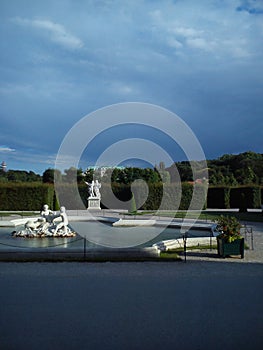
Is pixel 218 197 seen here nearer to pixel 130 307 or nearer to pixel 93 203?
pixel 93 203

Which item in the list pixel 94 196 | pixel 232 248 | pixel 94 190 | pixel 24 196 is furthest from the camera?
pixel 94 190

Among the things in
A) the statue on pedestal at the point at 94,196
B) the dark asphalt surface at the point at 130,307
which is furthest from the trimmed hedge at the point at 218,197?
the dark asphalt surface at the point at 130,307

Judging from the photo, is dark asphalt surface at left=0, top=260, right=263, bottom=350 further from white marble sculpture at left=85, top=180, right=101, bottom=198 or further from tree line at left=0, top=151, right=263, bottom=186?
tree line at left=0, top=151, right=263, bottom=186

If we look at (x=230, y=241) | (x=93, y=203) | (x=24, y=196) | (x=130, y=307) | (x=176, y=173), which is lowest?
(x=130, y=307)

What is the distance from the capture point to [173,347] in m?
3.54

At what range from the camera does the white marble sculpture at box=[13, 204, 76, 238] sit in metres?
12.7

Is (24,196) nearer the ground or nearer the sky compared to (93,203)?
nearer the sky

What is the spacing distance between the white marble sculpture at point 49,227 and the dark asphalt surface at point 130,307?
5194mm

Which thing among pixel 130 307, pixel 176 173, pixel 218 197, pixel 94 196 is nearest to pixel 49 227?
pixel 130 307

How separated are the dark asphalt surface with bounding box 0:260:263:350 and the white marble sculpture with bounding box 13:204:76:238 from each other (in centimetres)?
519

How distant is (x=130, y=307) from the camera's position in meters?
4.80

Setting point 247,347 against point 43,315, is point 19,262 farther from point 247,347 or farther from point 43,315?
point 247,347

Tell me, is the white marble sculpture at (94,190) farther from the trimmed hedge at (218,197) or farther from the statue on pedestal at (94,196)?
the trimmed hedge at (218,197)

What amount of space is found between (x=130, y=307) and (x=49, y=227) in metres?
8.83
